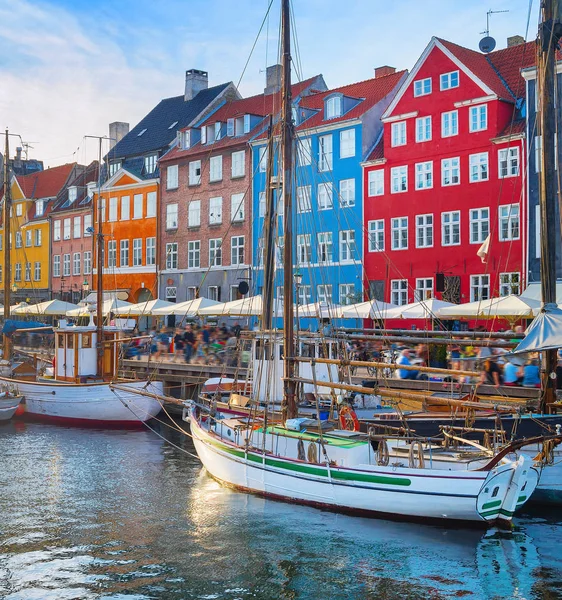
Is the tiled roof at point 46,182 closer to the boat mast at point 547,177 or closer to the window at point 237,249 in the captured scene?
the window at point 237,249

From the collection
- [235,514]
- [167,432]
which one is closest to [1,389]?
[167,432]

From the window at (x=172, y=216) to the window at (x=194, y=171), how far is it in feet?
7.06

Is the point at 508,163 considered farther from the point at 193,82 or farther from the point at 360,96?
the point at 193,82

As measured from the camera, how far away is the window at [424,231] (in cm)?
3916

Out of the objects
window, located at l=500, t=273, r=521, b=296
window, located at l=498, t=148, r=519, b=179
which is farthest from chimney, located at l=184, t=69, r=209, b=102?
window, located at l=500, t=273, r=521, b=296

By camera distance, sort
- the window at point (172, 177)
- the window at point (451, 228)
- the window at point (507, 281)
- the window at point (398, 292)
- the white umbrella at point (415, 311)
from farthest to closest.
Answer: the window at point (172, 177)
the window at point (398, 292)
the window at point (451, 228)
the window at point (507, 281)
the white umbrella at point (415, 311)

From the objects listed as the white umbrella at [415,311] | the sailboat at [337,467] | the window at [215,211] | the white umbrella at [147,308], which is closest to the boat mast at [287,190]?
the sailboat at [337,467]

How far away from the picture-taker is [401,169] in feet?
133

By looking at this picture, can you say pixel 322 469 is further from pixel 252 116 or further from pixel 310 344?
pixel 252 116

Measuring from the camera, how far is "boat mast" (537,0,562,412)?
18.1 m

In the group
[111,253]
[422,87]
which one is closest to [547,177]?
[422,87]

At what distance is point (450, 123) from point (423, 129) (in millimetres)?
1556

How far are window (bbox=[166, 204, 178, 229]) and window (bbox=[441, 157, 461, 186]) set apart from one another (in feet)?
66.4

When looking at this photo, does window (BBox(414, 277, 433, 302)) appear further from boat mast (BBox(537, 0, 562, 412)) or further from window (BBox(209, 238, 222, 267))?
boat mast (BBox(537, 0, 562, 412))
